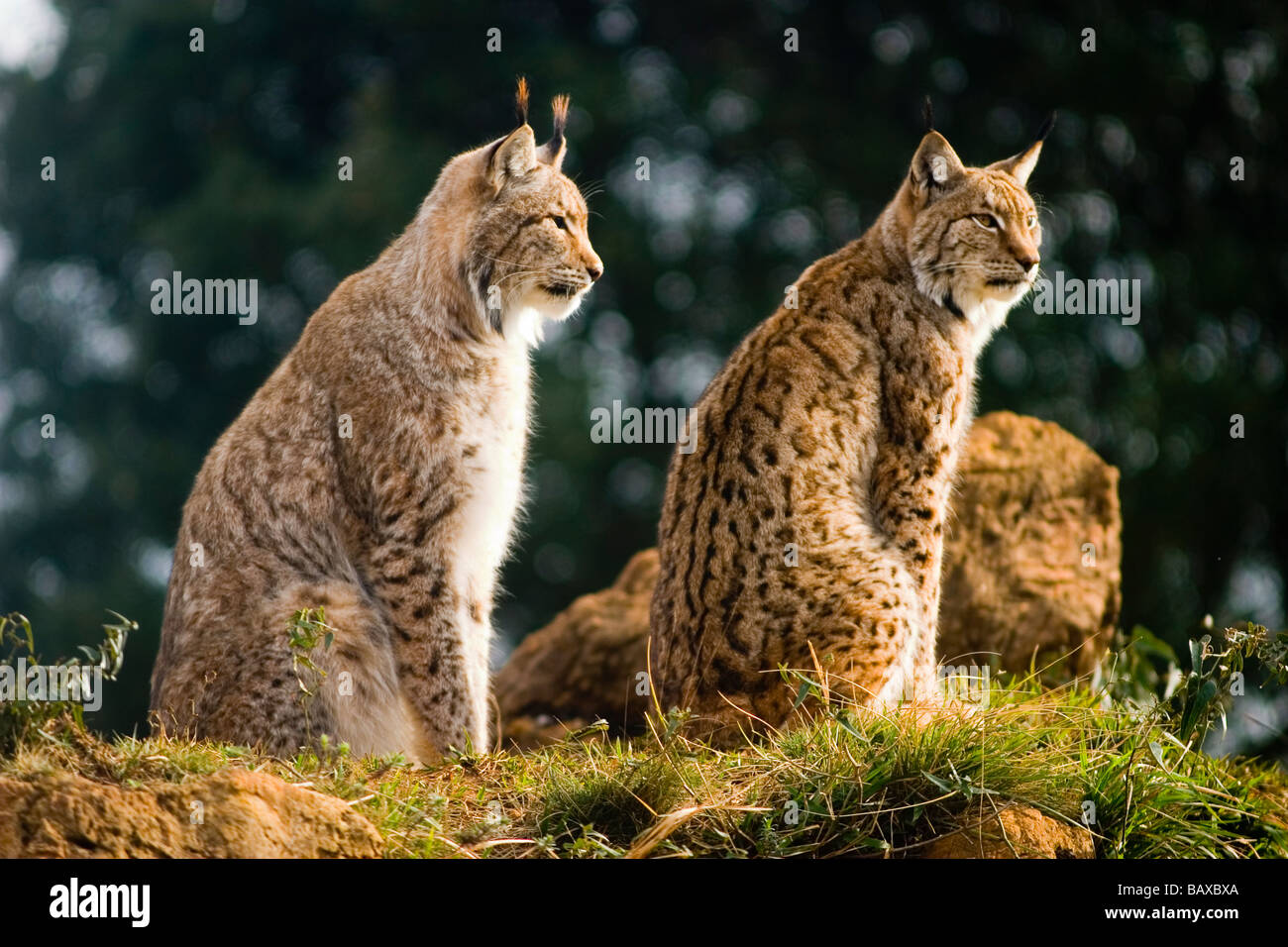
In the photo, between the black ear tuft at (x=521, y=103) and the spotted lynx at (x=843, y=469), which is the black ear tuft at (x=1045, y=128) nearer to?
the spotted lynx at (x=843, y=469)

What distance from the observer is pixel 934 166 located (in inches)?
272

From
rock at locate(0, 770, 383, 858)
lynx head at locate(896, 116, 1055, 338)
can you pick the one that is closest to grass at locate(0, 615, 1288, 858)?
rock at locate(0, 770, 383, 858)

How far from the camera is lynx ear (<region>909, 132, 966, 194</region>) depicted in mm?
Result: 6895

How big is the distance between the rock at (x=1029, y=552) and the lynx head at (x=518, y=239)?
2953 mm

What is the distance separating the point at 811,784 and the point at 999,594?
383 cm

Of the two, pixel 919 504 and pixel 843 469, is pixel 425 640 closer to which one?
pixel 843 469

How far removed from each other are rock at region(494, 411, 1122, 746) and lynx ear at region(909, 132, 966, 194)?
224cm

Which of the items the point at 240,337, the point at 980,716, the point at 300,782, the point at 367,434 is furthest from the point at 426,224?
the point at 240,337

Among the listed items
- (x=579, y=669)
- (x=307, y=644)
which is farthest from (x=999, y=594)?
(x=307, y=644)

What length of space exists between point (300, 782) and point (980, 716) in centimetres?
229

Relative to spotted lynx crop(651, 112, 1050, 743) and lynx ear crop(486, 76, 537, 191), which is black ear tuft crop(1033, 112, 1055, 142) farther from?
lynx ear crop(486, 76, 537, 191)

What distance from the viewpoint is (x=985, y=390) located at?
1352 cm

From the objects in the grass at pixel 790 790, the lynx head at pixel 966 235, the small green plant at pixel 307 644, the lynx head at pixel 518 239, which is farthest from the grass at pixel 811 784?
the lynx head at pixel 518 239

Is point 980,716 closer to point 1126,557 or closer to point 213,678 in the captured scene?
point 213,678
